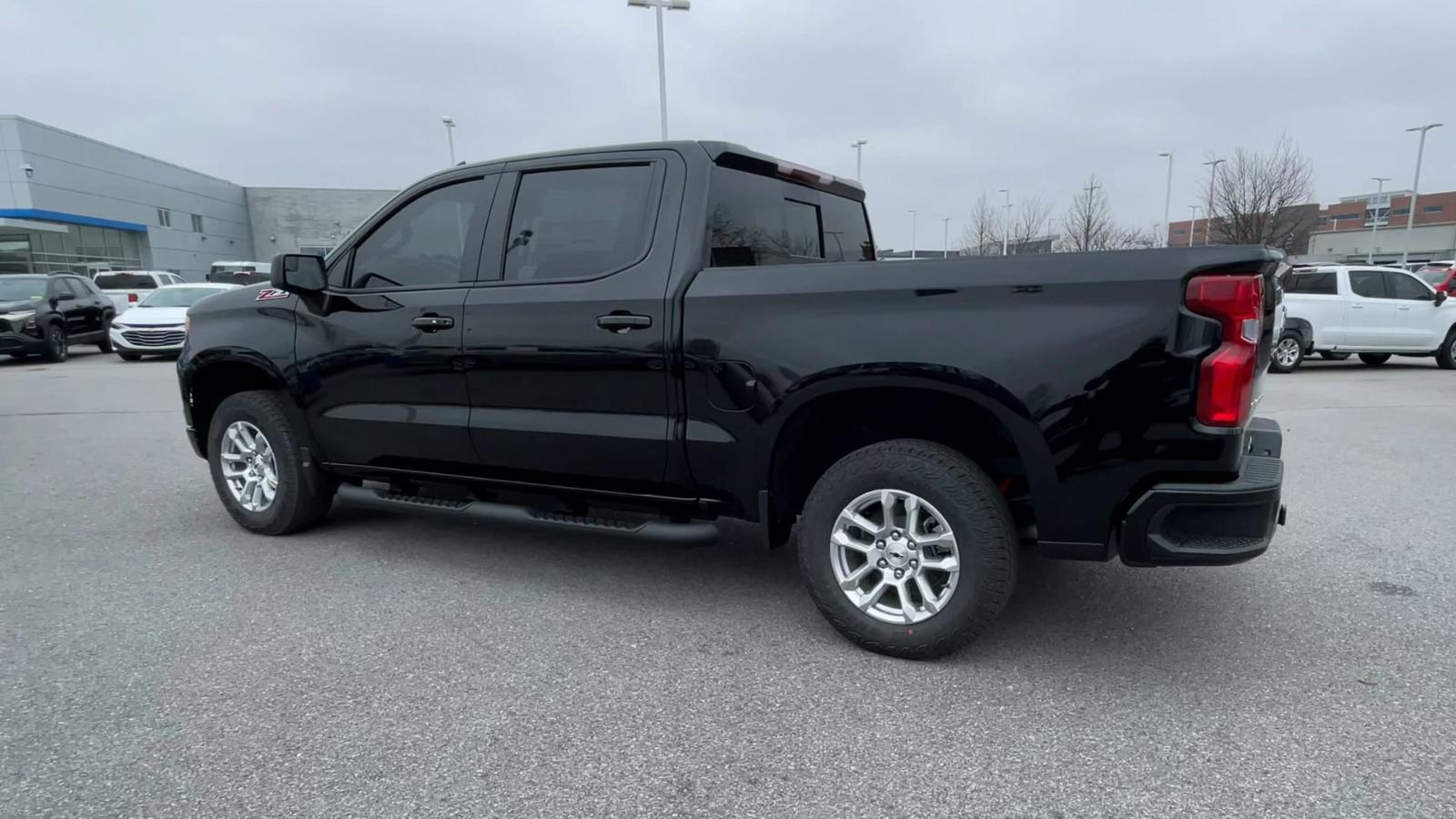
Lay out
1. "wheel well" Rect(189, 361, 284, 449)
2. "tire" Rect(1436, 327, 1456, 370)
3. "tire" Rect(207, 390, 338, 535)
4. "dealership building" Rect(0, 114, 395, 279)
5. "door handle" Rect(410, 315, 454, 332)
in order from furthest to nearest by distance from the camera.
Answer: "dealership building" Rect(0, 114, 395, 279)
"tire" Rect(1436, 327, 1456, 370)
"wheel well" Rect(189, 361, 284, 449)
"tire" Rect(207, 390, 338, 535)
"door handle" Rect(410, 315, 454, 332)

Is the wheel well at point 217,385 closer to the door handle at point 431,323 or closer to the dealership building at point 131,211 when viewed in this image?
the door handle at point 431,323

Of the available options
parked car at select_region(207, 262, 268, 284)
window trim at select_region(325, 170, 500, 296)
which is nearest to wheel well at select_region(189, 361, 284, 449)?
window trim at select_region(325, 170, 500, 296)

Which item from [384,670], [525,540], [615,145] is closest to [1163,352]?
[615,145]

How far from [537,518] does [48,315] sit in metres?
16.6

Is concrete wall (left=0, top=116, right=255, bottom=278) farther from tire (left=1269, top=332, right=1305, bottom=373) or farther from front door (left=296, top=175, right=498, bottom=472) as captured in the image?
tire (left=1269, top=332, right=1305, bottom=373)

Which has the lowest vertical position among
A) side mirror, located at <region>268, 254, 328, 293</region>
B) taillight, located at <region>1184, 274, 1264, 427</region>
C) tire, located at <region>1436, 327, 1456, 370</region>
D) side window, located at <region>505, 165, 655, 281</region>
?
tire, located at <region>1436, 327, 1456, 370</region>

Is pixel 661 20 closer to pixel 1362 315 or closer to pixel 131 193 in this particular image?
pixel 1362 315

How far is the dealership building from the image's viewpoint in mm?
33875

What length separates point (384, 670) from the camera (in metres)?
3.10

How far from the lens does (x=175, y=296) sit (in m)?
17.2

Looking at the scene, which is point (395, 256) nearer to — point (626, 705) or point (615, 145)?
point (615, 145)

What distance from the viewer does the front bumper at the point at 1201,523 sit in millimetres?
2686

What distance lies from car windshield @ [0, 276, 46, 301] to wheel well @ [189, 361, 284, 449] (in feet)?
46.5

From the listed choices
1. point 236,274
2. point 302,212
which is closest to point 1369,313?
point 236,274
